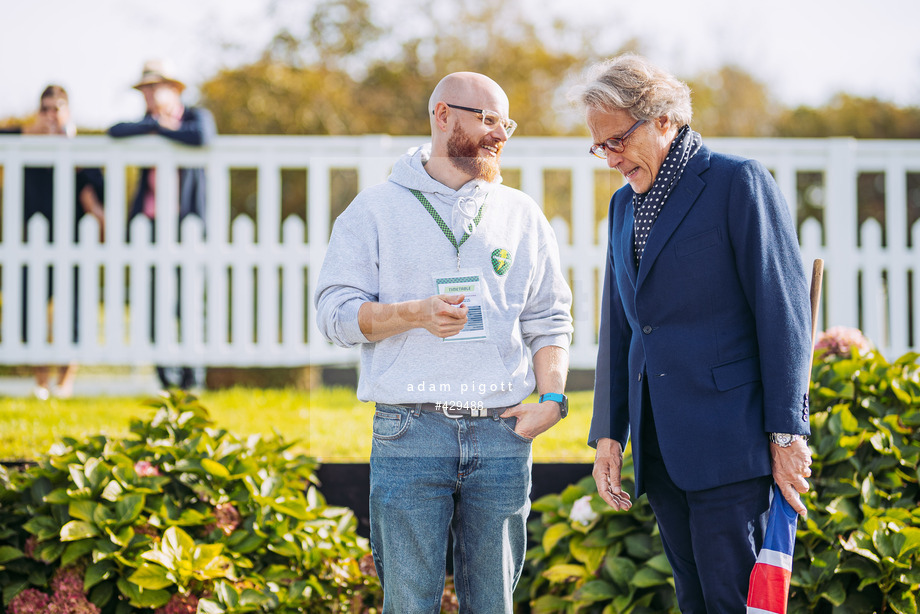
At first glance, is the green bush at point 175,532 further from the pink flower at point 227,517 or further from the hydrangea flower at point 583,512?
the hydrangea flower at point 583,512

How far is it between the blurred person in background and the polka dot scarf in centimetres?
405

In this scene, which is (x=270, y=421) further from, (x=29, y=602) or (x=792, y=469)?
(x=792, y=469)

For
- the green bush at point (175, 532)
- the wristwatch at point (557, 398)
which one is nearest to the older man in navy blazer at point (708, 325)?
the wristwatch at point (557, 398)

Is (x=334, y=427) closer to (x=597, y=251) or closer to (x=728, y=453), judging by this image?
(x=728, y=453)

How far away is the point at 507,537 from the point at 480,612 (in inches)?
8.5

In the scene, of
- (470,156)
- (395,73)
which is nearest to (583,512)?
(470,156)

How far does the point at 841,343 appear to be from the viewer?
12.0 ft

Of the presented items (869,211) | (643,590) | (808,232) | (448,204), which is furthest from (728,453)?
(869,211)

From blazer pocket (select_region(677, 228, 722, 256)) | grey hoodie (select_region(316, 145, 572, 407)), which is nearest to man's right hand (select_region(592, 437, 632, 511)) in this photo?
grey hoodie (select_region(316, 145, 572, 407))

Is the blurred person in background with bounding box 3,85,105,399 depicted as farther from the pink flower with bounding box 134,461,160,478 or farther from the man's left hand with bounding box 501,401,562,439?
the man's left hand with bounding box 501,401,562,439

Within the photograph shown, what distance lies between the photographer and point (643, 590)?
10.4ft

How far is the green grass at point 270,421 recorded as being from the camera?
9.73 ft

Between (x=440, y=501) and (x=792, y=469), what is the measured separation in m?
0.86

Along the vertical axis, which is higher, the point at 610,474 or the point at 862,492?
the point at 610,474
